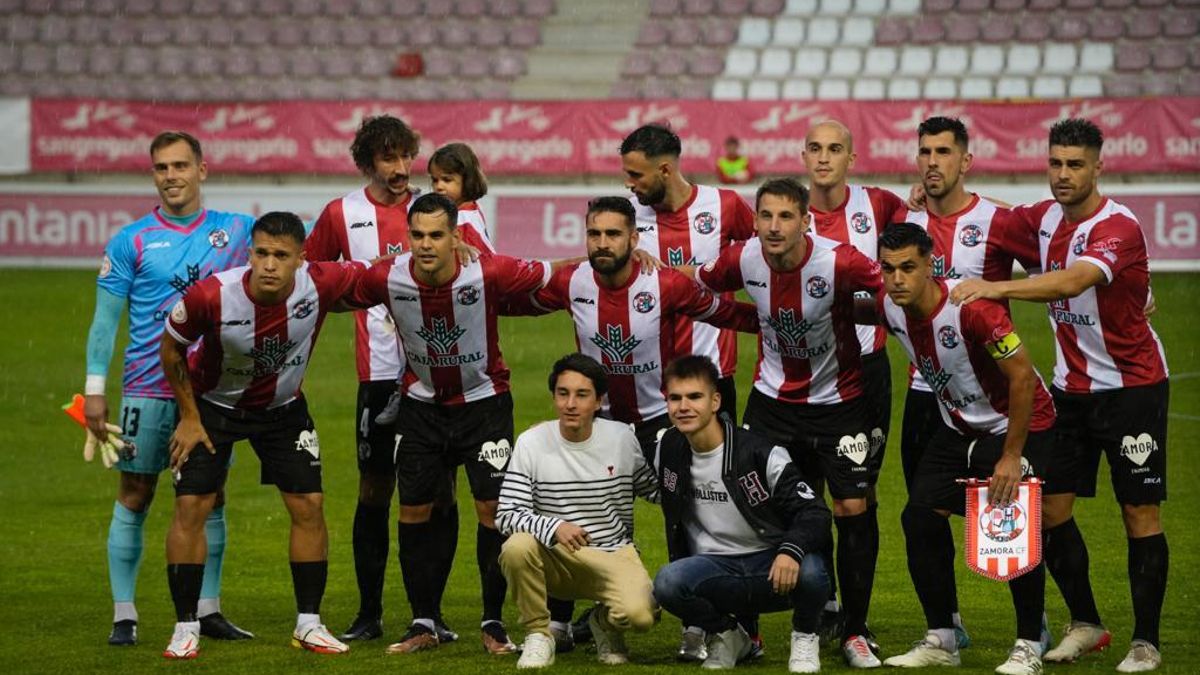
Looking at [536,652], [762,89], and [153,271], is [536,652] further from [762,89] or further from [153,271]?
[762,89]

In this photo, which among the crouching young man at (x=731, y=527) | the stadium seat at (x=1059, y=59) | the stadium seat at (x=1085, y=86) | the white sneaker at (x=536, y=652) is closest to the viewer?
the crouching young man at (x=731, y=527)

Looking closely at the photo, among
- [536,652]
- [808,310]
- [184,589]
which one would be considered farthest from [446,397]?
[808,310]

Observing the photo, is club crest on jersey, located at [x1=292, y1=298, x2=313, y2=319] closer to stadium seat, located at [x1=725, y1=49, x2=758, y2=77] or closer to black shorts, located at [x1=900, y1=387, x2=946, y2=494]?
black shorts, located at [x1=900, y1=387, x2=946, y2=494]

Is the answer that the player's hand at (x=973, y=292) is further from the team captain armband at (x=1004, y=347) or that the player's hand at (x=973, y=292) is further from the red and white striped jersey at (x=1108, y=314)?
the red and white striped jersey at (x=1108, y=314)

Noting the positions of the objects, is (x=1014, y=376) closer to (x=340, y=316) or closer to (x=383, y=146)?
(x=383, y=146)

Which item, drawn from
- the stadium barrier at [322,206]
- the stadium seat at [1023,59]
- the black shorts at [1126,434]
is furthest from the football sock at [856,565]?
the stadium seat at [1023,59]

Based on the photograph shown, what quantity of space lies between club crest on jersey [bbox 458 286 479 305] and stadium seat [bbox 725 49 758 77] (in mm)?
20182

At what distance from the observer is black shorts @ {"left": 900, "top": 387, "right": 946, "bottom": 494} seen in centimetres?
771

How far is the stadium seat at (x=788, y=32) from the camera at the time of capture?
90.4 feet

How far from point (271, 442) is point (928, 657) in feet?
9.12

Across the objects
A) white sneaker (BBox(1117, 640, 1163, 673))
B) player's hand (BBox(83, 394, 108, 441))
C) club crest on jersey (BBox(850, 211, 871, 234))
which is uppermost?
club crest on jersey (BBox(850, 211, 871, 234))

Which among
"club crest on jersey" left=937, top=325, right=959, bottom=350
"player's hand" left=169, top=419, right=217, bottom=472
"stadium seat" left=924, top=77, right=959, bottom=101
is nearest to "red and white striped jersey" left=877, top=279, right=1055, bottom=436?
"club crest on jersey" left=937, top=325, right=959, bottom=350

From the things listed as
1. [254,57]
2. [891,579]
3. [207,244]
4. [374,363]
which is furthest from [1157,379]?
[254,57]

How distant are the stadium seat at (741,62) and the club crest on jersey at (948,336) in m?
20.6
